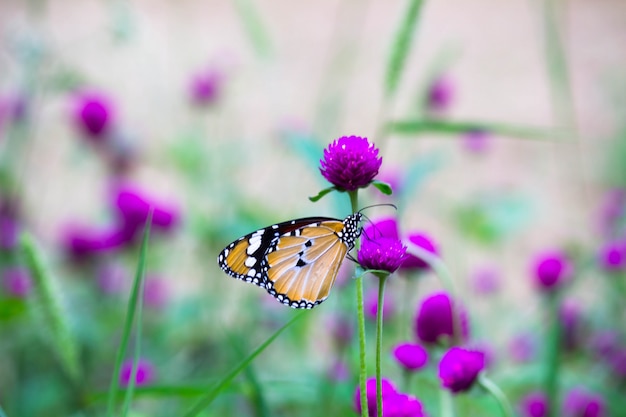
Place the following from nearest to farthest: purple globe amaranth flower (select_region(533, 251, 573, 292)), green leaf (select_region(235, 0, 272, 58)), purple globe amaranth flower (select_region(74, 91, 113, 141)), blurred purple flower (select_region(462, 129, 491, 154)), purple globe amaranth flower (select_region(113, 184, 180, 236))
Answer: purple globe amaranth flower (select_region(533, 251, 573, 292)), green leaf (select_region(235, 0, 272, 58)), purple globe amaranth flower (select_region(113, 184, 180, 236)), purple globe amaranth flower (select_region(74, 91, 113, 141)), blurred purple flower (select_region(462, 129, 491, 154))

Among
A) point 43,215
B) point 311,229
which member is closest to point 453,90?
point 311,229

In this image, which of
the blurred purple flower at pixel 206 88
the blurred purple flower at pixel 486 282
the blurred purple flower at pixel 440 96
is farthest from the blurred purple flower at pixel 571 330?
the blurred purple flower at pixel 206 88

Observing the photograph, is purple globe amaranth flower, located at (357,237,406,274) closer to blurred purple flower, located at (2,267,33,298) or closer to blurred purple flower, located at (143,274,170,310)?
blurred purple flower, located at (2,267,33,298)

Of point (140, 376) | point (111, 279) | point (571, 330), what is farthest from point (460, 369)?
point (111, 279)

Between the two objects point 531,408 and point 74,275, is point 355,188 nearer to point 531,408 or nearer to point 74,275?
point 531,408

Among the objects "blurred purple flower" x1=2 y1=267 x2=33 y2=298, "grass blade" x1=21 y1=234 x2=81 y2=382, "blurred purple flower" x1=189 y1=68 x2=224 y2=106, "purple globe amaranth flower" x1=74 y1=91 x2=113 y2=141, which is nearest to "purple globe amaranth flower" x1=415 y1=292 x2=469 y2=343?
"grass blade" x1=21 y1=234 x2=81 y2=382
